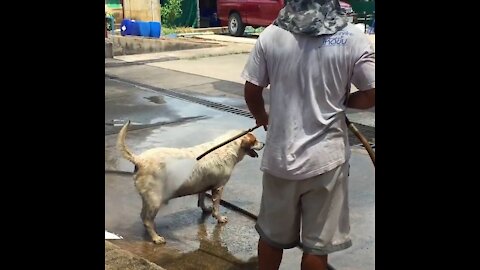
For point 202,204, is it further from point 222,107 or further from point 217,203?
point 222,107

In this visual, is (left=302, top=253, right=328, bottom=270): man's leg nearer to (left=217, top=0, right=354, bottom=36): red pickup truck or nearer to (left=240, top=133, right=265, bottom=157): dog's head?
(left=240, top=133, right=265, bottom=157): dog's head

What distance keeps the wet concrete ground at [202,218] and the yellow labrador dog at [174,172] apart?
0.21 metres

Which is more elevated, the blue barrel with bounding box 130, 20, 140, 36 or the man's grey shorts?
the blue barrel with bounding box 130, 20, 140, 36

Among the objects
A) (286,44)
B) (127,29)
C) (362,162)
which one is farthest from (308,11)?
(127,29)

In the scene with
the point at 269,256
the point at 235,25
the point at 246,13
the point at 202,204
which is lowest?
the point at 202,204

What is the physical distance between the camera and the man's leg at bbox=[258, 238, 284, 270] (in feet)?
10.2

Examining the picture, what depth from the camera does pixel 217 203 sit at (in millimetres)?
4629

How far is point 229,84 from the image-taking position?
10.8 m

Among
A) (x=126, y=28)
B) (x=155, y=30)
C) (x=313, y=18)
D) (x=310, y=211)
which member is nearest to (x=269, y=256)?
(x=310, y=211)

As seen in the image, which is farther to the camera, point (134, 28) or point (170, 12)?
point (170, 12)

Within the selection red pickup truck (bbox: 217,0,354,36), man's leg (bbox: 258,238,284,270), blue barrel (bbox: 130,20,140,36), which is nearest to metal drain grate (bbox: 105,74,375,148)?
man's leg (bbox: 258,238,284,270)

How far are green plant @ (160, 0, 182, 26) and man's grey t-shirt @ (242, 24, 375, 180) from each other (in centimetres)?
2131

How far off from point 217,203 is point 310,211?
1767 mm
